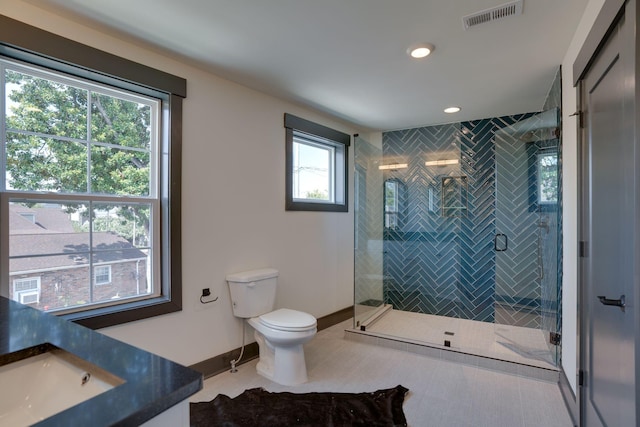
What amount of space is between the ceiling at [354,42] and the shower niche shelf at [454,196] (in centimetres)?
110

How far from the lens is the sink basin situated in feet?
2.78

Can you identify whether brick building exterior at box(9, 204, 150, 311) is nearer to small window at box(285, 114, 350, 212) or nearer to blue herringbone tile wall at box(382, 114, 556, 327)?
small window at box(285, 114, 350, 212)

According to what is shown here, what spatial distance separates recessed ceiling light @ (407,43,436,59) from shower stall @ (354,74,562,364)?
1.55m

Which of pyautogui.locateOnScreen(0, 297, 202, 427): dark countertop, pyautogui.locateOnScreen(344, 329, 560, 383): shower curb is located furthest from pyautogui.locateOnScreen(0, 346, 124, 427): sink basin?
pyautogui.locateOnScreen(344, 329, 560, 383): shower curb

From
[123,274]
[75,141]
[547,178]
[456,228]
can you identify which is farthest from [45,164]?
[456,228]

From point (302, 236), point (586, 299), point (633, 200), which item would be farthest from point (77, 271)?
point (586, 299)

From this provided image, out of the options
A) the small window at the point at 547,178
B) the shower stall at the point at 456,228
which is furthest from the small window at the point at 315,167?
the small window at the point at 547,178

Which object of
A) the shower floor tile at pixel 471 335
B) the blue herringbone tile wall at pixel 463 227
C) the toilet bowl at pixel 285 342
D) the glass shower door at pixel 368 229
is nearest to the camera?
the toilet bowl at pixel 285 342

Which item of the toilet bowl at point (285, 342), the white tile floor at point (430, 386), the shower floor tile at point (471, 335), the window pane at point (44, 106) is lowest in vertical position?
the white tile floor at point (430, 386)

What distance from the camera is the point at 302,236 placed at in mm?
3445

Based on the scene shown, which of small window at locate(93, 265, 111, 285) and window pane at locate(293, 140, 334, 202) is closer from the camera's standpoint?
small window at locate(93, 265, 111, 285)

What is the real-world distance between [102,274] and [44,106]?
3.34 ft

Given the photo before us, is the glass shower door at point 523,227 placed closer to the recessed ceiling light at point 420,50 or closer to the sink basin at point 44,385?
the recessed ceiling light at point 420,50

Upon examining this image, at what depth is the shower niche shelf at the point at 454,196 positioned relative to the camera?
3943 millimetres
